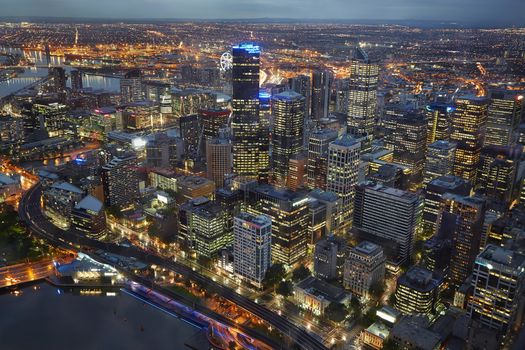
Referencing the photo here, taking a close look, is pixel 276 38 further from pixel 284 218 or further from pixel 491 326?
pixel 491 326

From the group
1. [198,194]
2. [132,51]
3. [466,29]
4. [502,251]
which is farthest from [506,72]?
[132,51]

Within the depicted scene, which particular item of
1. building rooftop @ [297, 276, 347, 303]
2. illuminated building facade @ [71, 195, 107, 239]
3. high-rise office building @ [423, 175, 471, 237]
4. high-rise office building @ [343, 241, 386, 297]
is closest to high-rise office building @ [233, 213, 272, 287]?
building rooftop @ [297, 276, 347, 303]

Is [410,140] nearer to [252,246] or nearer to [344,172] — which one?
A: [344,172]

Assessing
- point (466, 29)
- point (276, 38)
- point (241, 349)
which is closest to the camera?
point (241, 349)

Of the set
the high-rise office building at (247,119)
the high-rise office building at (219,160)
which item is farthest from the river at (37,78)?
the high-rise office building at (219,160)

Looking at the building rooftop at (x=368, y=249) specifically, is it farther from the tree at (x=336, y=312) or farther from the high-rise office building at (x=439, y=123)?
the high-rise office building at (x=439, y=123)

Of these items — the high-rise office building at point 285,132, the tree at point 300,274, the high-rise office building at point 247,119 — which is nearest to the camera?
the tree at point 300,274

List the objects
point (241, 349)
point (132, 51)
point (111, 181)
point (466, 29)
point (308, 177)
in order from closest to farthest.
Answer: point (241, 349), point (111, 181), point (308, 177), point (466, 29), point (132, 51)
